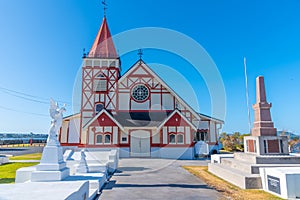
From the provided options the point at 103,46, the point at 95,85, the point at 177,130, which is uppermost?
the point at 103,46

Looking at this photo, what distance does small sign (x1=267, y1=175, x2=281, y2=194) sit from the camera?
22.2 ft

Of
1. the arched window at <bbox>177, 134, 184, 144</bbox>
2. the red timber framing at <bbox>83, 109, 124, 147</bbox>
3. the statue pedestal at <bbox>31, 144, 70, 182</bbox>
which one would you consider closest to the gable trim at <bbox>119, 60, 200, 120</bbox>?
the arched window at <bbox>177, 134, 184, 144</bbox>

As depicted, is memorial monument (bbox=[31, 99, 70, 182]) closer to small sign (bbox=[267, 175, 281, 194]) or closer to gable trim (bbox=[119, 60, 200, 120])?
small sign (bbox=[267, 175, 281, 194])

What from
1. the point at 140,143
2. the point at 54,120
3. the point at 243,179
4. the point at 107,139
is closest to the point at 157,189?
the point at 243,179

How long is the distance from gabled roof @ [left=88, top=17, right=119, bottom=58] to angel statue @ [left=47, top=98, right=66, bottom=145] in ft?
59.4

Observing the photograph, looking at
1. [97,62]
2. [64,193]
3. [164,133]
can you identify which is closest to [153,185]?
[64,193]

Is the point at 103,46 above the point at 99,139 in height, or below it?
above

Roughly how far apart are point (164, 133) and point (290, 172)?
46.1 ft

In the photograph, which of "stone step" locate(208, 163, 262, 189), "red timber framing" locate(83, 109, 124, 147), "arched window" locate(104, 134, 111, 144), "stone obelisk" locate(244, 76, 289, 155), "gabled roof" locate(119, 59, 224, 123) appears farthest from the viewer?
"gabled roof" locate(119, 59, 224, 123)

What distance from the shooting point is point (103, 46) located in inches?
1023

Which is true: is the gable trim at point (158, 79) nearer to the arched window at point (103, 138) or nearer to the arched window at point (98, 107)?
the arched window at point (98, 107)

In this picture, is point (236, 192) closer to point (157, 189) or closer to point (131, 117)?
point (157, 189)

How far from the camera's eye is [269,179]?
288 inches

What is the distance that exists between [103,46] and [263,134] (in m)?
21.4
